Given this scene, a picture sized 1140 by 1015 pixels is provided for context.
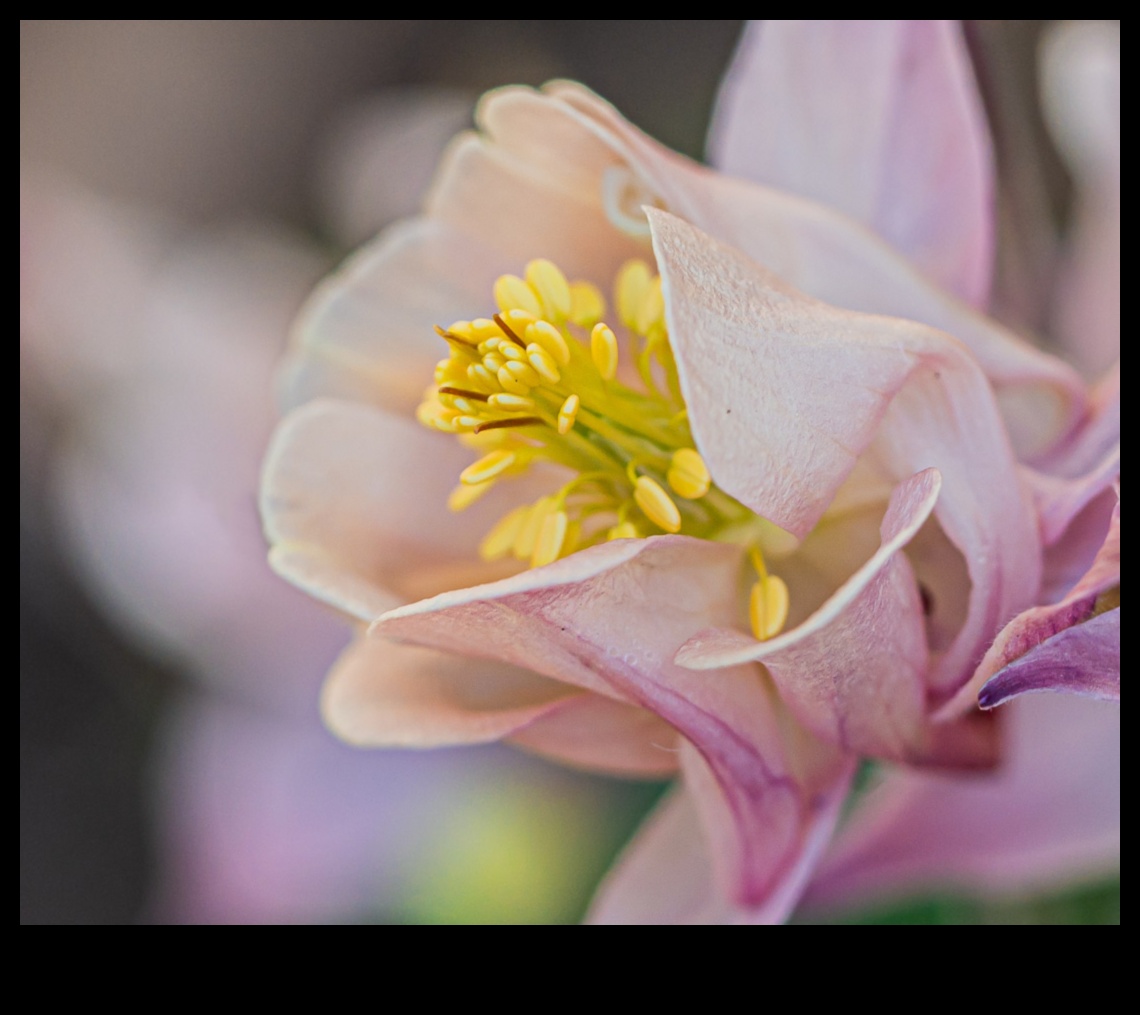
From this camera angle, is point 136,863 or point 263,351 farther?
point 136,863

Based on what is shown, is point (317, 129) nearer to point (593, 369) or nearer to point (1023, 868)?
point (593, 369)

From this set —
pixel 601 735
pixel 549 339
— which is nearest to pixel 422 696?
pixel 601 735

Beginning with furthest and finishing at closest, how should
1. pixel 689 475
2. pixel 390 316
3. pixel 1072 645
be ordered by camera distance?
pixel 390 316
pixel 689 475
pixel 1072 645

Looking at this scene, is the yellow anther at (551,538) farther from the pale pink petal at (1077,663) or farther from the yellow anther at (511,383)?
the pale pink petal at (1077,663)

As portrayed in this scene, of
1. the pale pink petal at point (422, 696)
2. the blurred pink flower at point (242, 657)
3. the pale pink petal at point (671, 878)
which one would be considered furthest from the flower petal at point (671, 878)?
the blurred pink flower at point (242, 657)

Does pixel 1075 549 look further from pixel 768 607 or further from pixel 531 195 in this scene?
pixel 531 195
